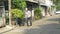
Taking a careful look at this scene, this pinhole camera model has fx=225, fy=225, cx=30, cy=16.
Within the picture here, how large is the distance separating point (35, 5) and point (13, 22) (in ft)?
70.6

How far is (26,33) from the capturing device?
16.5 meters

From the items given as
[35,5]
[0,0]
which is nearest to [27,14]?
[0,0]

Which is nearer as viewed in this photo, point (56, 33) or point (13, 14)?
point (56, 33)

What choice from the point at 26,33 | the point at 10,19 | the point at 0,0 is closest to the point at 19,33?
the point at 26,33

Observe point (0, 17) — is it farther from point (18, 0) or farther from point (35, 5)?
point (35, 5)

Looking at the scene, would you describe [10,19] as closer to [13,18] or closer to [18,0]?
[13,18]

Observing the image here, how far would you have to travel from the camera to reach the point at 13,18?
22859 mm

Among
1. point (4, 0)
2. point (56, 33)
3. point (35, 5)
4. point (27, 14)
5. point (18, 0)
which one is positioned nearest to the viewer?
point (56, 33)

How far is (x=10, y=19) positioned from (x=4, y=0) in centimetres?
479

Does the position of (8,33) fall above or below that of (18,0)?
below

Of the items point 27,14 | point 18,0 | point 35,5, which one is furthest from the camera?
point 35,5

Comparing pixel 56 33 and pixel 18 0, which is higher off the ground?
pixel 18 0

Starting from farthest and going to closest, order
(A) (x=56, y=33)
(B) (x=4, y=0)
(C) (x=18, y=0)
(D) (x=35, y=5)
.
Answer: (D) (x=35, y=5) → (B) (x=4, y=0) → (C) (x=18, y=0) → (A) (x=56, y=33)

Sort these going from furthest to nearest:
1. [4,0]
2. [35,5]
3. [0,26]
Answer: [35,5] → [4,0] → [0,26]
